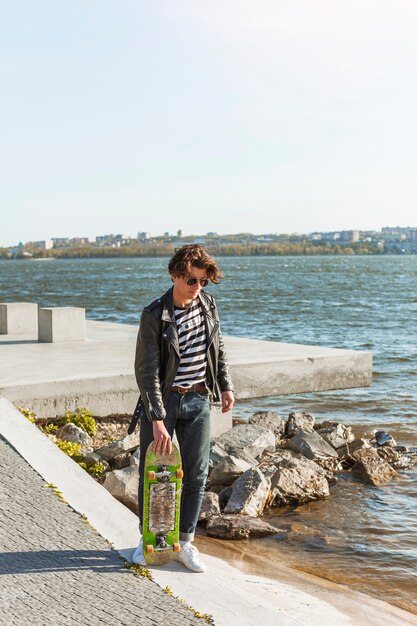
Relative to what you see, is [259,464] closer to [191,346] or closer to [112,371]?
[112,371]

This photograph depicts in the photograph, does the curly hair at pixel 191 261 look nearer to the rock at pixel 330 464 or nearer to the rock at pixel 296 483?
the rock at pixel 296 483

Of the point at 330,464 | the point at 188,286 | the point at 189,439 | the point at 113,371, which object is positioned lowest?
the point at 330,464

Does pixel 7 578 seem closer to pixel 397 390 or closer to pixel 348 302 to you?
pixel 397 390

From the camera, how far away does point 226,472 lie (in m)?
9.22

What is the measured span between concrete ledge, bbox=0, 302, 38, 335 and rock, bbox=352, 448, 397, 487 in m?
8.19

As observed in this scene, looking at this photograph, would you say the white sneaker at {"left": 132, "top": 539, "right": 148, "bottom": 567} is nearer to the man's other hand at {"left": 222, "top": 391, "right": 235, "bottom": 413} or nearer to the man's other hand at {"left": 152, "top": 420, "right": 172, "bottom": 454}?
the man's other hand at {"left": 152, "top": 420, "right": 172, "bottom": 454}

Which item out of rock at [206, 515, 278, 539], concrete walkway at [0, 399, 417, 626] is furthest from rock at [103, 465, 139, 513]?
concrete walkway at [0, 399, 417, 626]

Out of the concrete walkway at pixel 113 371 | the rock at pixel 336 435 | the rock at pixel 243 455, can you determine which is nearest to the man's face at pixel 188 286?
the rock at pixel 243 455

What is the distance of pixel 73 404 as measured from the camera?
35.6ft

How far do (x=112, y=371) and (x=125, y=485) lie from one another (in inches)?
134

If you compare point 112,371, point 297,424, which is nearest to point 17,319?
point 112,371

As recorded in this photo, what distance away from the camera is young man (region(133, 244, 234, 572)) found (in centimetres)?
507

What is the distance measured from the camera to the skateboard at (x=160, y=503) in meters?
5.17

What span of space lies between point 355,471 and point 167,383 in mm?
6194
